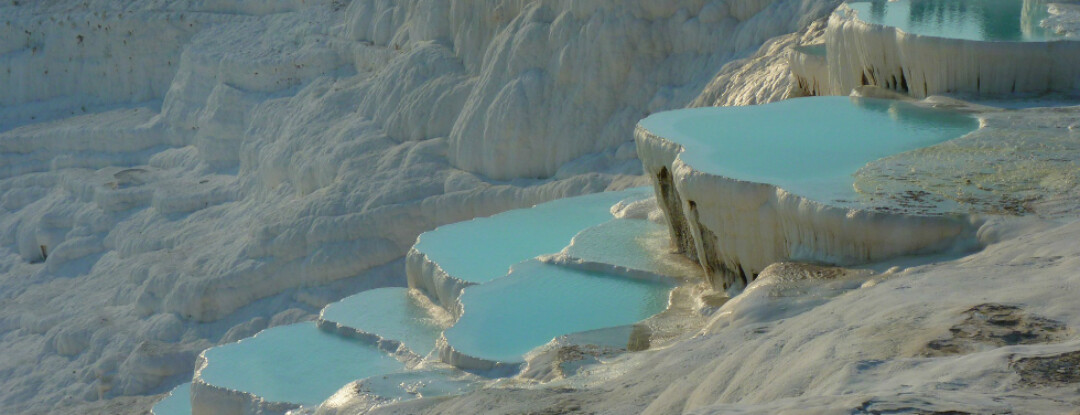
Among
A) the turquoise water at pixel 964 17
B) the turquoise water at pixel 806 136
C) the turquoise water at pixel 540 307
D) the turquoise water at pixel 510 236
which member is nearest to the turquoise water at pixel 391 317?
the turquoise water at pixel 510 236

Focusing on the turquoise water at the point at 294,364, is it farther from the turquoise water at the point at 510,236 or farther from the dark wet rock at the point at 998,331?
the dark wet rock at the point at 998,331

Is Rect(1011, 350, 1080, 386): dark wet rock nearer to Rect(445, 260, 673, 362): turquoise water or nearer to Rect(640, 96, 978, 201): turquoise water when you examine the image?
Rect(640, 96, 978, 201): turquoise water

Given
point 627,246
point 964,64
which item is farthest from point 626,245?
point 964,64

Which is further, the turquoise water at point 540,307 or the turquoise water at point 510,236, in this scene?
the turquoise water at point 510,236

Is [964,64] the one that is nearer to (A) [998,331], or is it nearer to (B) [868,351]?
(A) [998,331]

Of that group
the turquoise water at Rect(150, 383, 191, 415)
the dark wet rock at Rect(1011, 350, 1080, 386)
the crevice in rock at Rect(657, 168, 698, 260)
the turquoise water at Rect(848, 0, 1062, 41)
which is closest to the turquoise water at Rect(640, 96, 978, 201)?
the crevice in rock at Rect(657, 168, 698, 260)

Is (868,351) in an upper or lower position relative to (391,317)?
upper
